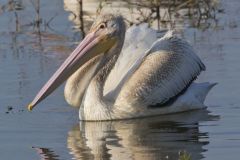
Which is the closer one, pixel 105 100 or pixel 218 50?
pixel 105 100

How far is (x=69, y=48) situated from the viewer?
1199cm

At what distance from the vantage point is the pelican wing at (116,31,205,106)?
9352 millimetres

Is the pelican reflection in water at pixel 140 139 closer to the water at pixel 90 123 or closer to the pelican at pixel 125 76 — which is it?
the water at pixel 90 123

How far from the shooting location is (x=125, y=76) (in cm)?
961

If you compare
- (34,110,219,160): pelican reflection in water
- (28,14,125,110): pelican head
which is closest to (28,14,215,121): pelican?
(28,14,125,110): pelican head

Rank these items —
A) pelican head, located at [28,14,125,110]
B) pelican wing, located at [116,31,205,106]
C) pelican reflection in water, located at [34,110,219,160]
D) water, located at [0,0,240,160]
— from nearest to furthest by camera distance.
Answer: pelican reflection in water, located at [34,110,219,160], water, located at [0,0,240,160], pelican head, located at [28,14,125,110], pelican wing, located at [116,31,205,106]

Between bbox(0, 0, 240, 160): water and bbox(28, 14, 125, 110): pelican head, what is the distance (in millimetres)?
517

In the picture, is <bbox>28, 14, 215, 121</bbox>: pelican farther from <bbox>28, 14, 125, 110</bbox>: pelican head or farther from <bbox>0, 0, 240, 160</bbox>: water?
<bbox>0, 0, 240, 160</bbox>: water

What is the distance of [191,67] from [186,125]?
3.35 feet

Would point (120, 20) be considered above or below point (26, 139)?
above

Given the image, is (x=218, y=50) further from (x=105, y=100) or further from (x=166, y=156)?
(x=166, y=156)

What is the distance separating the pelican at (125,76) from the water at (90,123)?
14 centimetres

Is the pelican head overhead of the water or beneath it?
overhead

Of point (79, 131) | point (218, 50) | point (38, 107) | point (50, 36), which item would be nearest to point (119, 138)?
point (79, 131)
